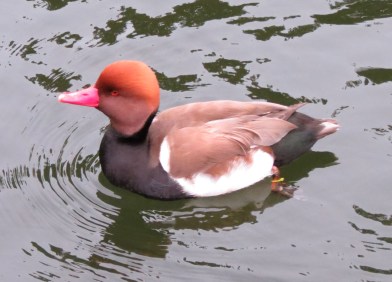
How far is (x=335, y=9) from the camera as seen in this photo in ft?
32.5

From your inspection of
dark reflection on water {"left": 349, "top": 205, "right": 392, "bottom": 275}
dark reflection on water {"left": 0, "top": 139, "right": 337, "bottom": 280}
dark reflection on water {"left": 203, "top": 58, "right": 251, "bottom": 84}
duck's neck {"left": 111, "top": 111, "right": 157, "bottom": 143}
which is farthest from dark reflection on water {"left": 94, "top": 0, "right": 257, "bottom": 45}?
dark reflection on water {"left": 349, "top": 205, "right": 392, "bottom": 275}

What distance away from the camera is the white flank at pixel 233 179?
305 inches

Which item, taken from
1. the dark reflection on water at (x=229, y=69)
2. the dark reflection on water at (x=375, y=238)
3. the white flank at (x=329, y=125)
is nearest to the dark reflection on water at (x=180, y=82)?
the dark reflection on water at (x=229, y=69)

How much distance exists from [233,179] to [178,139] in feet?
2.01

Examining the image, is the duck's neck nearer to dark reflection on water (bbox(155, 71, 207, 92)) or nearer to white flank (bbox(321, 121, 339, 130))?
dark reflection on water (bbox(155, 71, 207, 92))

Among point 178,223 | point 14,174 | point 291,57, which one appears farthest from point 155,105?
point 291,57

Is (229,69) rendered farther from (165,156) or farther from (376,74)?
(165,156)

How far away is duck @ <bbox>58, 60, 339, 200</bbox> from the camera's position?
758 centimetres

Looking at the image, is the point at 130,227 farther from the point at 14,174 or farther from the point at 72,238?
the point at 14,174

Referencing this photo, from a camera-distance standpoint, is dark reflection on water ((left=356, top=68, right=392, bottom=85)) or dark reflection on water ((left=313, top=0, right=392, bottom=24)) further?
dark reflection on water ((left=313, top=0, right=392, bottom=24))

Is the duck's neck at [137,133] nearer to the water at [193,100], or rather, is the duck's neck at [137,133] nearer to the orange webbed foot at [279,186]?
the water at [193,100]

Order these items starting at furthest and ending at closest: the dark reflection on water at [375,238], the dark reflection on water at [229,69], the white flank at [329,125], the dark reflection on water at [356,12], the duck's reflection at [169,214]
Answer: the dark reflection on water at [356,12] < the dark reflection on water at [229,69] < the white flank at [329,125] < the duck's reflection at [169,214] < the dark reflection on water at [375,238]

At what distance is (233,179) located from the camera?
789cm

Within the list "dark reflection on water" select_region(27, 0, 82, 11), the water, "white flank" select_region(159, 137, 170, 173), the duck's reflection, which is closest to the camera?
the water
